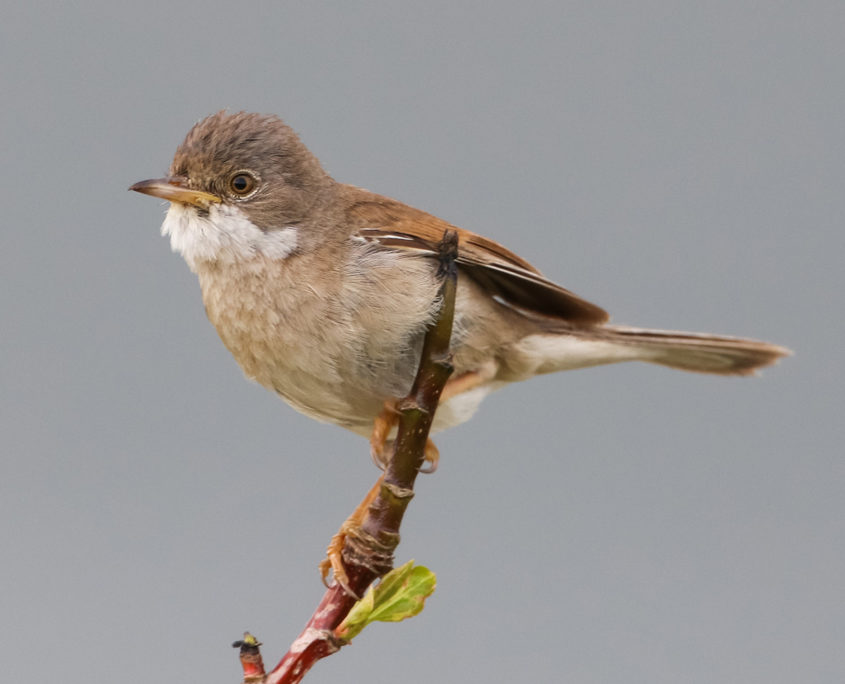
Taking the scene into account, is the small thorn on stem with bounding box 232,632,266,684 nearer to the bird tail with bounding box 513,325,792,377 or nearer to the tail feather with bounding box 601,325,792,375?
the bird tail with bounding box 513,325,792,377

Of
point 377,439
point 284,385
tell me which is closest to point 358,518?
point 377,439

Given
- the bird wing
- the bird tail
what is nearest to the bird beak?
the bird wing

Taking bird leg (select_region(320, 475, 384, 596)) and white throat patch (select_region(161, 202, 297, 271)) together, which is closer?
bird leg (select_region(320, 475, 384, 596))

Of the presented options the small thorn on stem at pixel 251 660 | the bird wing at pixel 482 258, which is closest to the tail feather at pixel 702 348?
the bird wing at pixel 482 258

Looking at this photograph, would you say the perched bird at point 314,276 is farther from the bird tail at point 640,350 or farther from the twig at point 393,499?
Result: the twig at point 393,499

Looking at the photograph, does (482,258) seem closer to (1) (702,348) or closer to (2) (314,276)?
(2) (314,276)

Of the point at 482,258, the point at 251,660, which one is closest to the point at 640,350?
the point at 482,258

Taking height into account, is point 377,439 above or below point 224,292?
below

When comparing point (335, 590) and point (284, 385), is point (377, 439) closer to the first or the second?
point (284, 385)
